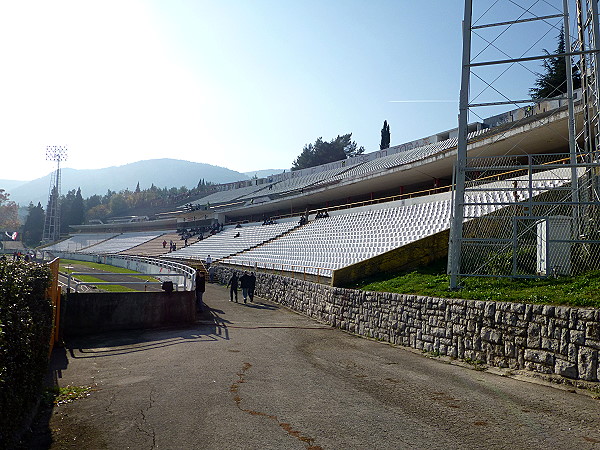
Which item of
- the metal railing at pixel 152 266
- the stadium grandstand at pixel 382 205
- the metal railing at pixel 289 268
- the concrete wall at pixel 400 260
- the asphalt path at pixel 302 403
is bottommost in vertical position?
the asphalt path at pixel 302 403

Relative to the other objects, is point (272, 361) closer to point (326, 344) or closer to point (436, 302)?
point (326, 344)

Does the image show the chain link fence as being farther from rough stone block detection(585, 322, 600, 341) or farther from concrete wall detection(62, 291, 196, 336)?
concrete wall detection(62, 291, 196, 336)

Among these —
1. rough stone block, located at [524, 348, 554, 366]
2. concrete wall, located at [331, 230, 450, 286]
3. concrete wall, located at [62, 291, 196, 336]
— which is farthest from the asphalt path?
concrete wall, located at [331, 230, 450, 286]

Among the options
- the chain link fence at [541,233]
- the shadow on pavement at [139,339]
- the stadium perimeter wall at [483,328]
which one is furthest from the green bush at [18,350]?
the chain link fence at [541,233]

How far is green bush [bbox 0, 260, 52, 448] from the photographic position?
445 centimetres

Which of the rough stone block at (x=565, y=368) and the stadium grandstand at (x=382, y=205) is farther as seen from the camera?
the stadium grandstand at (x=382, y=205)

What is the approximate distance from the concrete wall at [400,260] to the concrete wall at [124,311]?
16.2 feet

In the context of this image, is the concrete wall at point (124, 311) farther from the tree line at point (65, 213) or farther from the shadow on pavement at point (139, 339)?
the tree line at point (65, 213)

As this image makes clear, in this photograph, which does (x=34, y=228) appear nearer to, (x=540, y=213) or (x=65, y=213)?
(x=65, y=213)

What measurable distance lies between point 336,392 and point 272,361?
2531 millimetres

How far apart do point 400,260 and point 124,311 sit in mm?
8638

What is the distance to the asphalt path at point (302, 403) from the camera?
5.39 metres

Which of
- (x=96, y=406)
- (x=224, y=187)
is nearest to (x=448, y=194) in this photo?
(x=96, y=406)

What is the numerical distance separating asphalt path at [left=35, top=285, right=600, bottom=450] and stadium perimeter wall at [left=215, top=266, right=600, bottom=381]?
0.43 m
